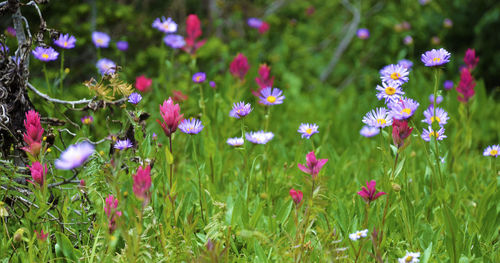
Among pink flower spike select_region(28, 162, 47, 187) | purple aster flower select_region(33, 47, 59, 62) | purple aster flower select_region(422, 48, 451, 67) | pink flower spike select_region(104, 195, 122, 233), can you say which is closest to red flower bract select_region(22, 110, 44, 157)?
pink flower spike select_region(28, 162, 47, 187)

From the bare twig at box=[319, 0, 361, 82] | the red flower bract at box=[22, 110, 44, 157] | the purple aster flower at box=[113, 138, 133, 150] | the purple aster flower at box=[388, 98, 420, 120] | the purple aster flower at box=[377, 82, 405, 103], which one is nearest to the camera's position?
the red flower bract at box=[22, 110, 44, 157]

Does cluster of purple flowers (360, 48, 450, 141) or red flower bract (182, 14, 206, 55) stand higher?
red flower bract (182, 14, 206, 55)

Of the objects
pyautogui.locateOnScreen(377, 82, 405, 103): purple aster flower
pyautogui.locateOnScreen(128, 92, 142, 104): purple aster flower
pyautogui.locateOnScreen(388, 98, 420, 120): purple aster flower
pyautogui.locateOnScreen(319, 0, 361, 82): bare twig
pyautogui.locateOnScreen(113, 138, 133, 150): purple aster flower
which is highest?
pyautogui.locateOnScreen(319, 0, 361, 82): bare twig

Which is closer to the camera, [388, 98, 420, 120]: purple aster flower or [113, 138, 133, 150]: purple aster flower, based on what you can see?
[388, 98, 420, 120]: purple aster flower

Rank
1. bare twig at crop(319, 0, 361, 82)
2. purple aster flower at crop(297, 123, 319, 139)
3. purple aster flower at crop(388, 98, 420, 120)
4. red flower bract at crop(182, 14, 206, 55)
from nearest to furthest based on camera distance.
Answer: purple aster flower at crop(388, 98, 420, 120), purple aster flower at crop(297, 123, 319, 139), red flower bract at crop(182, 14, 206, 55), bare twig at crop(319, 0, 361, 82)

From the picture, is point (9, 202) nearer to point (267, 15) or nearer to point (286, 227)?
point (286, 227)

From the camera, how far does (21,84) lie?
5.99 feet

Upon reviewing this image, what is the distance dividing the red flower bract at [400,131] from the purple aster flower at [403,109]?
1.5 inches

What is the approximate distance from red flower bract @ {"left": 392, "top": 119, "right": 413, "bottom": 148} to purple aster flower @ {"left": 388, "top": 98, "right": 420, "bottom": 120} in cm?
4

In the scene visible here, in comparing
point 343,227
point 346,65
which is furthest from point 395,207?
point 346,65

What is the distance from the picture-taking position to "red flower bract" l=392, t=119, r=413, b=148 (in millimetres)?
1538

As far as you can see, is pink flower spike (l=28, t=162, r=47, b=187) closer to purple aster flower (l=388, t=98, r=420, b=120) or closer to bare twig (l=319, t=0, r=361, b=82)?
purple aster flower (l=388, t=98, r=420, b=120)

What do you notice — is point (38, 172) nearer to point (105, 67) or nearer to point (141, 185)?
point (141, 185)

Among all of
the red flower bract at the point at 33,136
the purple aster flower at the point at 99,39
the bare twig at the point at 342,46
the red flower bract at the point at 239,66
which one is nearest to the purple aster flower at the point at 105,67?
the purple aster flower at the point at 99,39
